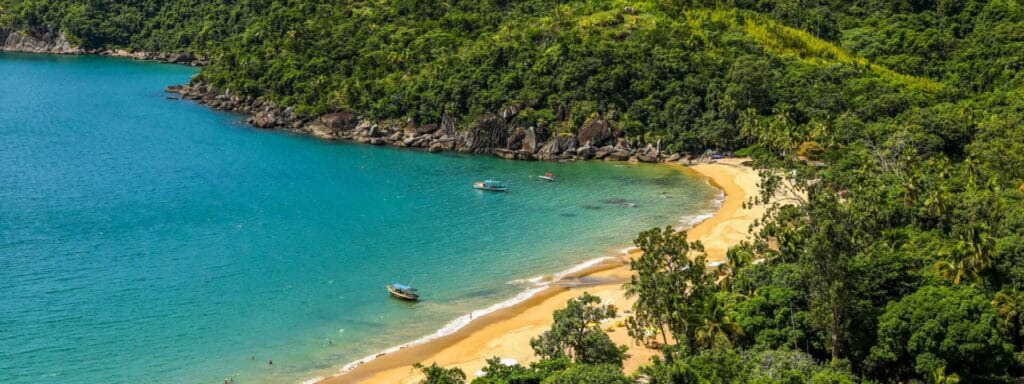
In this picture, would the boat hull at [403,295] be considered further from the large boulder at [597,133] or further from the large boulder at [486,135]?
the large boulder at [597,133]

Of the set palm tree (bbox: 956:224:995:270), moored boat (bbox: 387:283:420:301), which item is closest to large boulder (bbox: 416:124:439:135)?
moored boat (bbox: 387:283:420:301)

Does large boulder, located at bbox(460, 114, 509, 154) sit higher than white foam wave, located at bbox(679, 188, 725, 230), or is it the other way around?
large boulder, located at bbox(460, 114, 509, 154)

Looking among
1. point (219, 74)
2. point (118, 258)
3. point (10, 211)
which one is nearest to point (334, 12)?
point (219, 74)

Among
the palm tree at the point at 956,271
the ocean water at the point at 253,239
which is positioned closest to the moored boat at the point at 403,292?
the ocean water at the point at 253,239

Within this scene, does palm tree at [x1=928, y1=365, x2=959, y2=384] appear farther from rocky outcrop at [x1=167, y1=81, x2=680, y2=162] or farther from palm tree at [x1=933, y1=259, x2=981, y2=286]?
rocky outcrop at [x1=167, y1=81, x2=680, y2=162]

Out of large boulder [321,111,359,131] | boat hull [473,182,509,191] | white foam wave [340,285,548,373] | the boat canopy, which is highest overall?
large boulder [321,111,359,131]

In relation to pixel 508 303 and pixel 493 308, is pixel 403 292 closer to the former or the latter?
pixel 493 308

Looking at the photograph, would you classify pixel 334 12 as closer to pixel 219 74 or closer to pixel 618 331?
pixel 219 74
